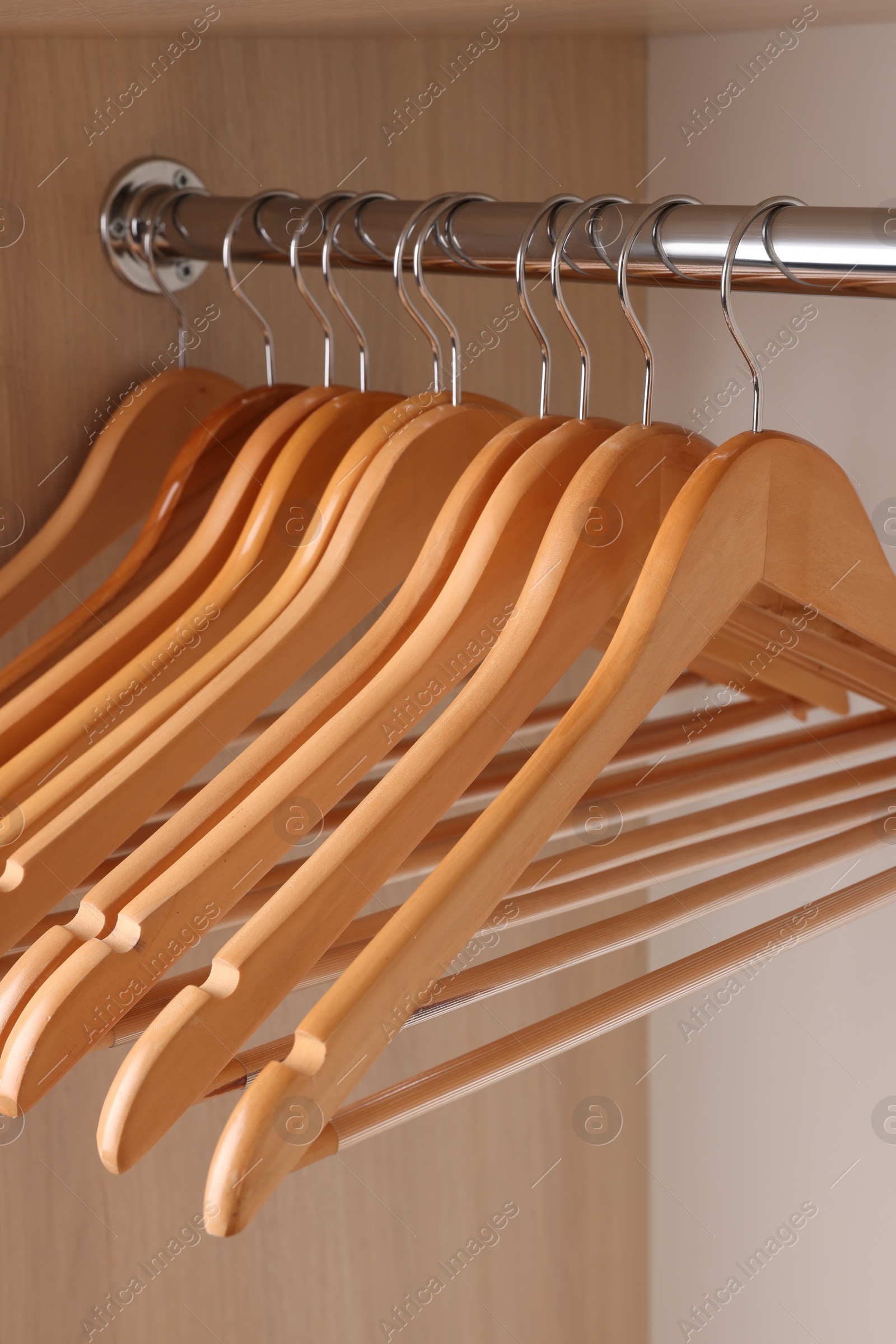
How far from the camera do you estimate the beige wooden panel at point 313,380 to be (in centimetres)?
85

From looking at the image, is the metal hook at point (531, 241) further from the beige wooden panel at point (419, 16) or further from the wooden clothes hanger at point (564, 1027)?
the wooden clothes hanger at point (564, 1027)

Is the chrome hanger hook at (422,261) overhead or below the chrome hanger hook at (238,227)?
overhead

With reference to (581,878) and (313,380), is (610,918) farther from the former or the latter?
(313,380)

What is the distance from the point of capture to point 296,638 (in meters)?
0.63

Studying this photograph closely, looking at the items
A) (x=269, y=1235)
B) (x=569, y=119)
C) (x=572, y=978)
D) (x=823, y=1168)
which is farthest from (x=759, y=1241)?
(x=569, y=119)

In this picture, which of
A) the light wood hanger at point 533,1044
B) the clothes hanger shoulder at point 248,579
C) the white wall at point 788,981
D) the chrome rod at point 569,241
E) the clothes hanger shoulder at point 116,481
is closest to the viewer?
the light wood hanger at point 533,1044

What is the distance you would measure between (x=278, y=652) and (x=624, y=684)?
0.62 feet

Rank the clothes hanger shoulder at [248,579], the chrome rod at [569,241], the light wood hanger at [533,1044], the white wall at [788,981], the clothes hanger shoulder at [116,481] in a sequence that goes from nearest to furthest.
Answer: the light wood hanger at [533,1044] < the chrome rod at [569,241] < the clothes hanger shoulder at [248,579] < the clothes hanger shoulder at [116,481] < the white wall at [788,981]

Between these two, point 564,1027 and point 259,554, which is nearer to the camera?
point 564,1027

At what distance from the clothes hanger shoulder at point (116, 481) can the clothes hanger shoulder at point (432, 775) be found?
0.32 metres

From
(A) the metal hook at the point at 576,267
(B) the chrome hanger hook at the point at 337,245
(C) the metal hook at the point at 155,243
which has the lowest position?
(C) the metal hook at the point at 155,243

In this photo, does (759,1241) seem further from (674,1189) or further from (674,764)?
(674,764)

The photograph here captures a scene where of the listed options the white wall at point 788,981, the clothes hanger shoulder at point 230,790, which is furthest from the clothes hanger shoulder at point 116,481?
the white wall at point 788,981

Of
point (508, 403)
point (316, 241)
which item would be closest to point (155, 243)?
point (316, 241)
